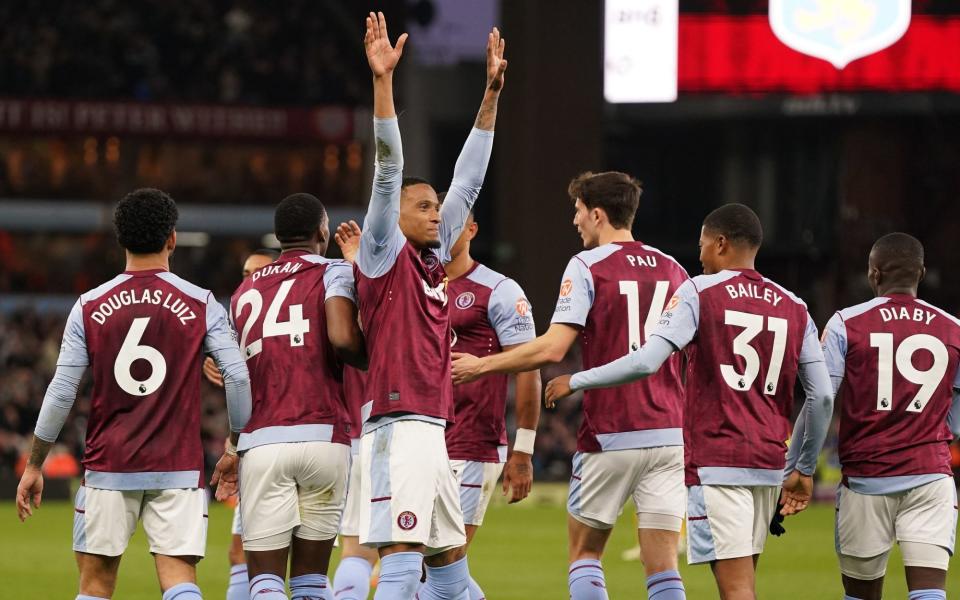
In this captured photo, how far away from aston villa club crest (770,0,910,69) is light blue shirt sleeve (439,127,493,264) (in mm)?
13413

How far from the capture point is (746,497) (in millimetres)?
6375

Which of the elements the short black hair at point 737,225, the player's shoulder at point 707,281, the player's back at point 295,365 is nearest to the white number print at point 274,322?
the player's back at point 295,365

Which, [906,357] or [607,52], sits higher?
[607,52]

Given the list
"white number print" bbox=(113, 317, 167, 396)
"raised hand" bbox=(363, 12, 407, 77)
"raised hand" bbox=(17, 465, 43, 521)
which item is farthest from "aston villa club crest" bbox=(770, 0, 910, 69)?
"raised hand" bbox=(17, 465, 43, 521)

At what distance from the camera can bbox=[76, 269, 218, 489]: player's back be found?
6.08 meters

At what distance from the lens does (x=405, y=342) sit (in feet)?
19.5

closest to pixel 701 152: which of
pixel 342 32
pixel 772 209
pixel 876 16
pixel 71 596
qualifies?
pixel 772 209

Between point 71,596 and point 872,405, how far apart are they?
6242 mm

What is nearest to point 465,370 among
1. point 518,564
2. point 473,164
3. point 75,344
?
point 473,164

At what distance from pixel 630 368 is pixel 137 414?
206cm

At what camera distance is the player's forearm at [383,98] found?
568 cm

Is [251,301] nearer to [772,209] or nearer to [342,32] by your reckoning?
[772,209]

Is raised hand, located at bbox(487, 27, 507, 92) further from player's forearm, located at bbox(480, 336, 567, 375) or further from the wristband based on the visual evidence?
the wristband

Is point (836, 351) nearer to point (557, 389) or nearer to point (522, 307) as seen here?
point (557, 389)
